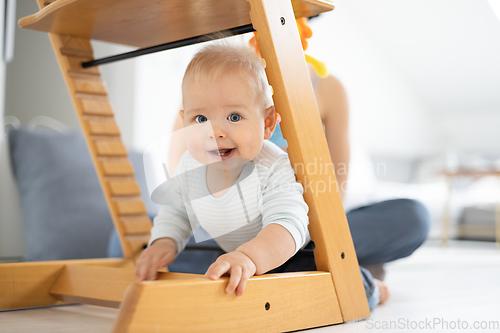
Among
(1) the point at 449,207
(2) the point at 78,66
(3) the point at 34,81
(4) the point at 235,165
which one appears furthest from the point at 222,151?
(1) the point at 449,207

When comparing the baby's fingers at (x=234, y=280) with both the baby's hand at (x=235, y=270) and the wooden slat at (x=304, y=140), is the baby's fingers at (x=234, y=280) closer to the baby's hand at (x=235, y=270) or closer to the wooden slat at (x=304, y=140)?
the baby's hand at (x=235, y=270)

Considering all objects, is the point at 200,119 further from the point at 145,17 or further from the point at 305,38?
the point at 305,38

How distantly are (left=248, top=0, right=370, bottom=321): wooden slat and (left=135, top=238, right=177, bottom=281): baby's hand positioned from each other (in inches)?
9.7

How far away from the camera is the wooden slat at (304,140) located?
0.60 m

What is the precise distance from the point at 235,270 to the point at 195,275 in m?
0.09

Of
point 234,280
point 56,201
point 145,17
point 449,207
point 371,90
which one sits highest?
point 145,17

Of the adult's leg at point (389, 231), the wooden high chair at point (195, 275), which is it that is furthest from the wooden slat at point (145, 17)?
the adult's leg at point (389, 231)

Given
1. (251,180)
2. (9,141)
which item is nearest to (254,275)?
(251,180)

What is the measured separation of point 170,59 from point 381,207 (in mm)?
1497

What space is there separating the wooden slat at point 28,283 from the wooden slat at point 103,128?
0.27m

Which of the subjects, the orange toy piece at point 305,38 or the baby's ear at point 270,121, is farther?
the orange toy piece at point 305,38

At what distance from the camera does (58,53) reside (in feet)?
2.88

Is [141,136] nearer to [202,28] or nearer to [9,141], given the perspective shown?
[9,141]

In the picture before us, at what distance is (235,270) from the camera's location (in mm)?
525
